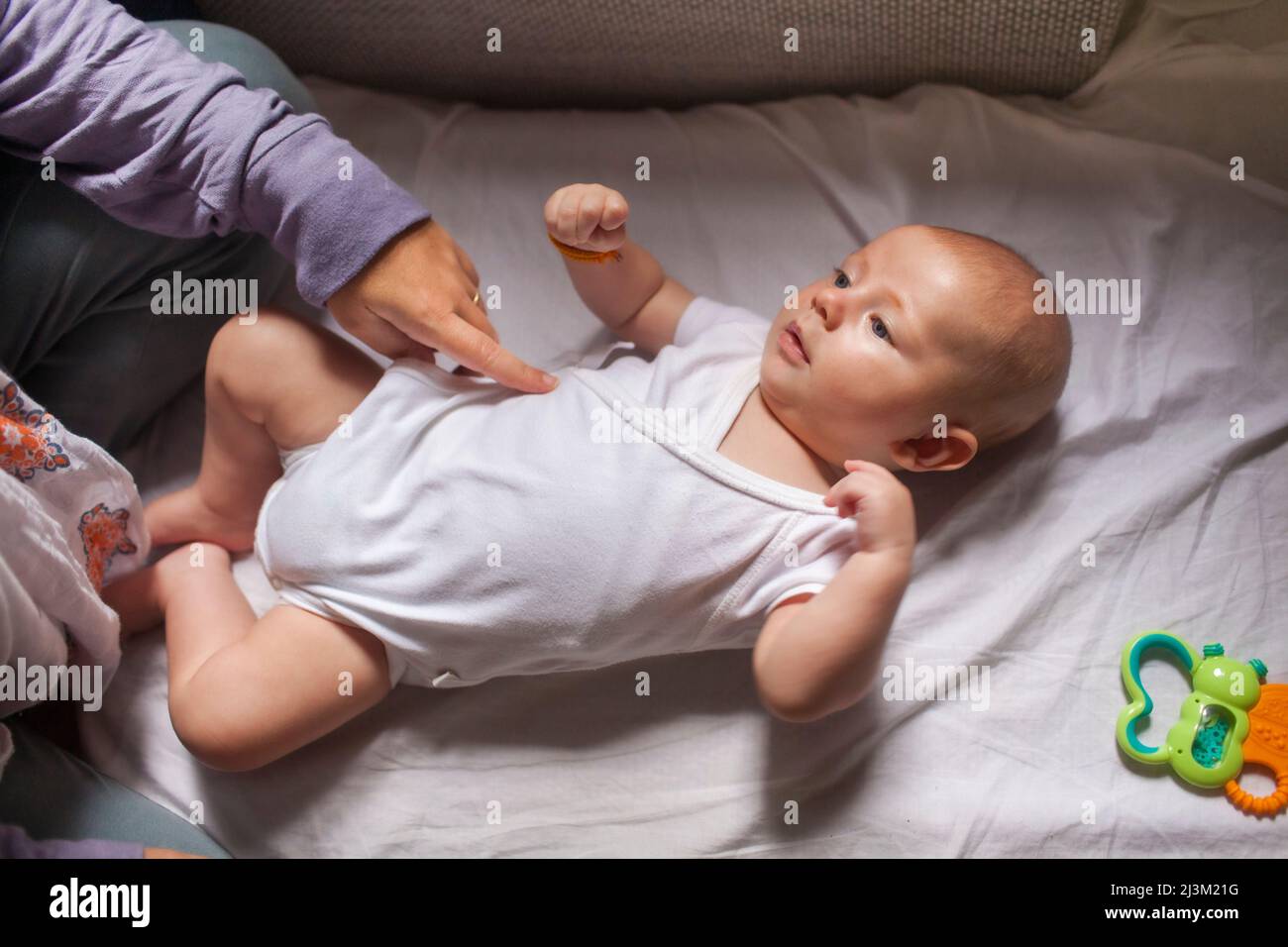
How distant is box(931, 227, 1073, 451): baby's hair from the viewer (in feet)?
3.17

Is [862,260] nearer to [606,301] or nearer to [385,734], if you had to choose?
[606,301]

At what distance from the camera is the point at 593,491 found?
3.22ft

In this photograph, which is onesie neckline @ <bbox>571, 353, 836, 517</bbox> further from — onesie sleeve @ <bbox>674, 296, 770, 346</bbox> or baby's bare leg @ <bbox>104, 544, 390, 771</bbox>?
baby's bare leg @ <bbox>104, 544, 390, 771</bbox>

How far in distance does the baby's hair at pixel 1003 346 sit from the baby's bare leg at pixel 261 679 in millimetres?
610

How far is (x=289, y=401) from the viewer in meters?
1.03

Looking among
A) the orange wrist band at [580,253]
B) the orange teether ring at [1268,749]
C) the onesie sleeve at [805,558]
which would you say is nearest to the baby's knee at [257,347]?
the orange wrist band at [580,253]

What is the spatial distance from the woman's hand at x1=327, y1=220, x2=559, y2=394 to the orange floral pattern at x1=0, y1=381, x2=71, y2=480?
27 cm

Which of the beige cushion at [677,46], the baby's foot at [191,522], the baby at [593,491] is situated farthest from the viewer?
the beige cushion at [677,46]

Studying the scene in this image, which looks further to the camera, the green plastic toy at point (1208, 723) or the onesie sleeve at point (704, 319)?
the onesie sleeve at point (704, 319)

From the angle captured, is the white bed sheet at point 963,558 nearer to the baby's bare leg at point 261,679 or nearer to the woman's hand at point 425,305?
the baby's bare leg at point 261,679

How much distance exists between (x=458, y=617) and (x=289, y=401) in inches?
10.5

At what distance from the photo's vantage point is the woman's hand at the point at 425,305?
0.97 meters

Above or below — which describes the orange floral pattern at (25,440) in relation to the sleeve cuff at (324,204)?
below
